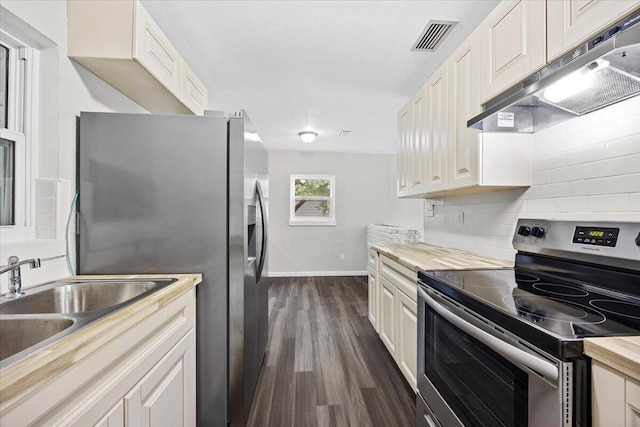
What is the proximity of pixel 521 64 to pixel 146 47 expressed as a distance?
1870 mm

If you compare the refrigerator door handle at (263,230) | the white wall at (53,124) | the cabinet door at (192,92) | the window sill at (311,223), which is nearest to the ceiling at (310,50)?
the cabinet door at (192,92)

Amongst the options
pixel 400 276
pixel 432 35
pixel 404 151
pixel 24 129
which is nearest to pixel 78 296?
pixel 24 129

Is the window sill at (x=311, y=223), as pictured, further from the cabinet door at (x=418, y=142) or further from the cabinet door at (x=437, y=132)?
the cabinet door at (x=437, y=132)

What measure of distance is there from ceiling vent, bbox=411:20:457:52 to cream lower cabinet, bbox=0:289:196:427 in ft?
7.00

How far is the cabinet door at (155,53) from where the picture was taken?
146 centimetres

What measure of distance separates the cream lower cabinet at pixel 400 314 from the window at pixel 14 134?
199 centimetres

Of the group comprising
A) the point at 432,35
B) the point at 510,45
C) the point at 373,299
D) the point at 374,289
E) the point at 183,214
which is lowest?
the point at 373,299

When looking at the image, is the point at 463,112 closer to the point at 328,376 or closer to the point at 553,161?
the point at 553,161

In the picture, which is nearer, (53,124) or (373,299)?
(53,124)

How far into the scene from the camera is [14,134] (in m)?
1.28

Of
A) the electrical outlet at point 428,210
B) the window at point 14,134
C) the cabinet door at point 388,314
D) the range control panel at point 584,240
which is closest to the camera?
the range control panel at point 584,240

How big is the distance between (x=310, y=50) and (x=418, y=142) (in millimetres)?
1155

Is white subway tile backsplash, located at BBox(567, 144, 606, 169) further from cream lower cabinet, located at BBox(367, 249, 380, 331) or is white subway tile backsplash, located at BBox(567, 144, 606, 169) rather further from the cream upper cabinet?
the cream upper cabinet

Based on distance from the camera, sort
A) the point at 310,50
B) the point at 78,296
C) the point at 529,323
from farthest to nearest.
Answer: the point at 310,50 → the point at 78,296 → the point at 529,323
